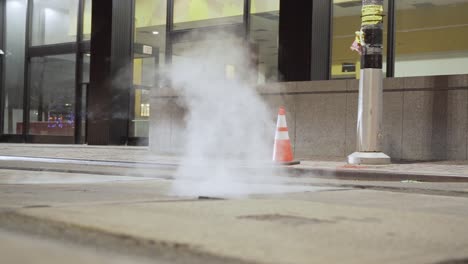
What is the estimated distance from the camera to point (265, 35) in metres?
13.8

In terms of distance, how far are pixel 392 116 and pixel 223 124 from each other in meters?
2.63

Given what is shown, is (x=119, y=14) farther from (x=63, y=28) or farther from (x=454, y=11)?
(x=454, y=11)

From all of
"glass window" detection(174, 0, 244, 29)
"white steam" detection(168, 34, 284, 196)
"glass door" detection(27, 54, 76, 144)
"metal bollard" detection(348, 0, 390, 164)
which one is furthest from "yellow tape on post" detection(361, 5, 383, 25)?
"glass door" detection(27, 54, 76, 144)

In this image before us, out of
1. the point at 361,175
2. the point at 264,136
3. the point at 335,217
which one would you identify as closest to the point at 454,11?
the point at 264,136

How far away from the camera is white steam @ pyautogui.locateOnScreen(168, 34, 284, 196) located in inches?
317

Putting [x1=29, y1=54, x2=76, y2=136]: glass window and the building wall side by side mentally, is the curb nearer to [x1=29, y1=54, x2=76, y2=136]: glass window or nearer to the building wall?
the building wall

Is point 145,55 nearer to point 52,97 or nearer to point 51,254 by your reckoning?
point 52,97

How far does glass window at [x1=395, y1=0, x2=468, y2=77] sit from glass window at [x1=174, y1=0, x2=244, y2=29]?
419 centimetres

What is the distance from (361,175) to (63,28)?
1347cm

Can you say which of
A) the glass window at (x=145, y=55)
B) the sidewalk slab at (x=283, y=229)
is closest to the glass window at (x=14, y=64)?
the glass window at (x=145, y=55)

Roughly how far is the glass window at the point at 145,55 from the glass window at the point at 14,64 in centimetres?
516

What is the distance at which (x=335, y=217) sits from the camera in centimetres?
387

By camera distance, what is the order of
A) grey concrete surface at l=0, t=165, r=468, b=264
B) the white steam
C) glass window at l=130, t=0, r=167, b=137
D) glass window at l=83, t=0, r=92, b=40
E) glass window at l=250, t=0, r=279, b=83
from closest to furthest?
grey concrete surface at l=0, t=165, r=468, b=264
the white steam
glass window at l=250, t=0, r=279, b=83
glass window at l=130, t=0, r=167, b=137
glass window at l=83, t=0, r=92, b=40

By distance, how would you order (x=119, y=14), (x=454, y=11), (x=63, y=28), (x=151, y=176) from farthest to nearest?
(x=63, y=28) → (x=119, y=14) → (x=454, y=11) → (x=151, y=176)
